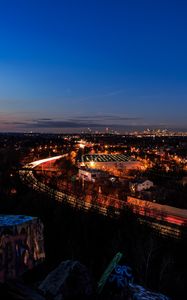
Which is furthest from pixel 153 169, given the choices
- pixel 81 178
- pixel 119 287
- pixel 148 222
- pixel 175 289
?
pixel 119 287

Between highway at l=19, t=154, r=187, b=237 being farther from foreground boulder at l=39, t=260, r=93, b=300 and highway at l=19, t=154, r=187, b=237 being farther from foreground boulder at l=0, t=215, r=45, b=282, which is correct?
foreground boulder at l=0, t=215, r=45, b=282

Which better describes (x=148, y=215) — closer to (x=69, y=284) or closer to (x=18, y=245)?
(x=69, y=284)

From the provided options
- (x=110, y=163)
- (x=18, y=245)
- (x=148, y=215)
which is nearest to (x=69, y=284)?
(x=18, y=245)

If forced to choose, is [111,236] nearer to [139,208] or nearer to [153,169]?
[139,208]

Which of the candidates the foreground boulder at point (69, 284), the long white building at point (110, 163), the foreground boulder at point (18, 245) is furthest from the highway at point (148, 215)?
the long white building at point (110, 163)

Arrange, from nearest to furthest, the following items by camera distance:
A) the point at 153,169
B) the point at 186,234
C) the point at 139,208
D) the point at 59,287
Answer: the point at 59,287, the point at 186,234, the point at 139,208, the point at 153,169

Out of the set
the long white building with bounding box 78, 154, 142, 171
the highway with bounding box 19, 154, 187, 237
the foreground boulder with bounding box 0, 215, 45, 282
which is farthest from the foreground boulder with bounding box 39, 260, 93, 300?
the long white building with bounding box 78, 154, 142, 171

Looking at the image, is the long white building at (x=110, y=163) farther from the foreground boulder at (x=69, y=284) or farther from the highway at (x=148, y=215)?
the foreground boulder at (x=69, y=284)

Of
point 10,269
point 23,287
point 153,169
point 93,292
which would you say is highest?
point 10,269
